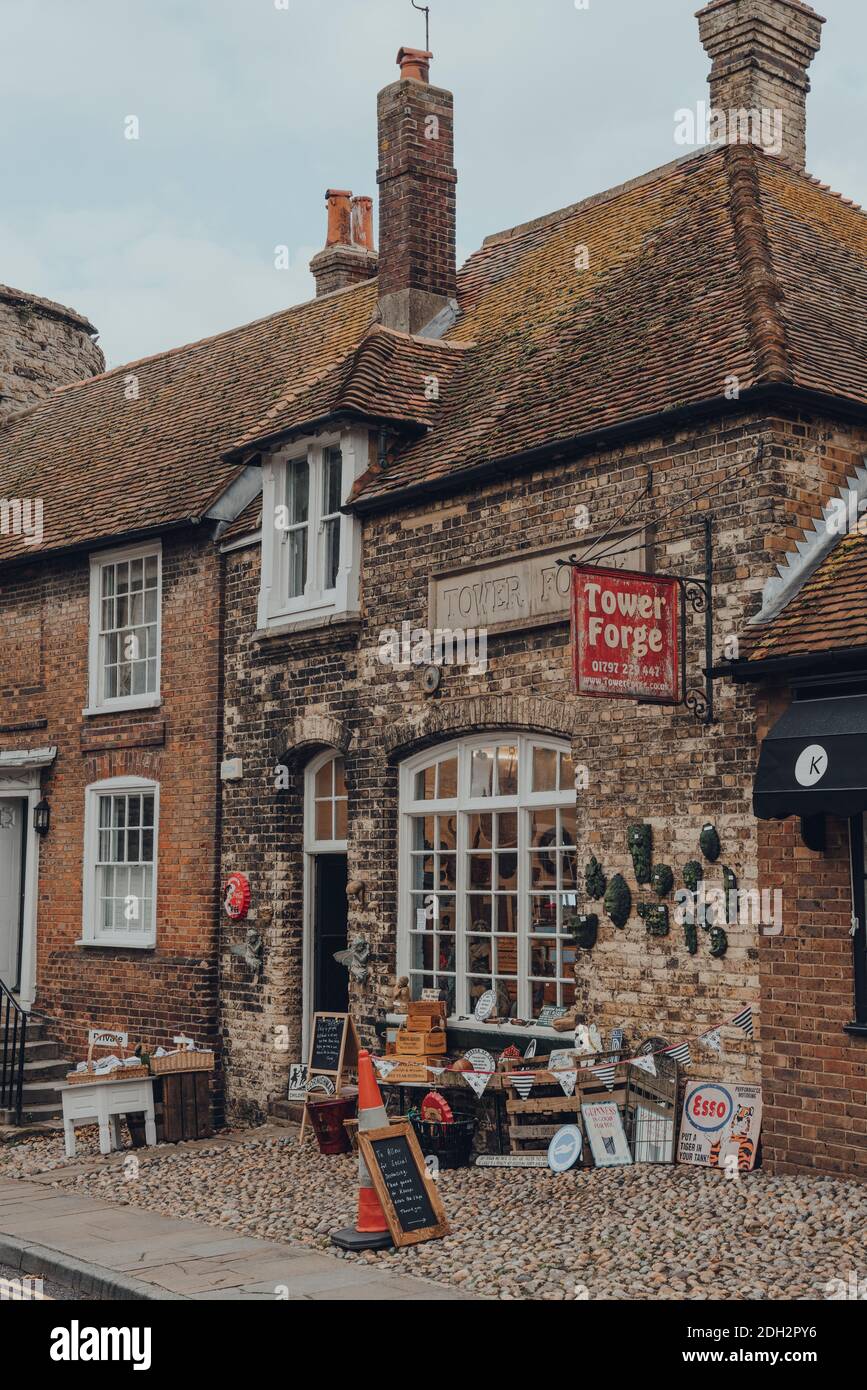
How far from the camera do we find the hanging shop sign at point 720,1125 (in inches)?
404

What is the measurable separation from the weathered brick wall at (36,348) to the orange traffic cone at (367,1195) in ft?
59.7

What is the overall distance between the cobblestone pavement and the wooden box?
999 millimetres

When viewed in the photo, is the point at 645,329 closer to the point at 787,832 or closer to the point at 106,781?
the point at 787,832

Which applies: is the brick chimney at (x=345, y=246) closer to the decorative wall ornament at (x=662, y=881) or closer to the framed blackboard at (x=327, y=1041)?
the framed blackboard at (x=327, y=1041)

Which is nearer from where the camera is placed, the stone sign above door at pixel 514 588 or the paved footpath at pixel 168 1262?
the paved footpath at pixel 168 1262

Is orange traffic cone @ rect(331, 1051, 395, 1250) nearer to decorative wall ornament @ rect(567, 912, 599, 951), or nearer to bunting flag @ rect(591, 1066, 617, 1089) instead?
bunting flag @ rect(591, 1066, 617, 1089)

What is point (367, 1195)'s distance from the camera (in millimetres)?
9430

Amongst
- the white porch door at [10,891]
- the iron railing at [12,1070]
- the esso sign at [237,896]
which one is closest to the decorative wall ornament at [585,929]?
the esso sign at [237,896]

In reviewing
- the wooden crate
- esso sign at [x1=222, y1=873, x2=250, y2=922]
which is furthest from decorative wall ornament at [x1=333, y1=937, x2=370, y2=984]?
the wooden crate

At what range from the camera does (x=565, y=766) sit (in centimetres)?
1214

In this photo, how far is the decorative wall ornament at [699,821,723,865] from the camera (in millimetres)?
10547

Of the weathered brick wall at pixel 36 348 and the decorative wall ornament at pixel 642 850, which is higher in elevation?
the weathered brick wall at pixel 36 348

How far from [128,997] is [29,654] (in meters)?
4.32

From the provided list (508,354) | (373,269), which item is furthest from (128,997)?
(373,269)
